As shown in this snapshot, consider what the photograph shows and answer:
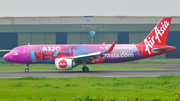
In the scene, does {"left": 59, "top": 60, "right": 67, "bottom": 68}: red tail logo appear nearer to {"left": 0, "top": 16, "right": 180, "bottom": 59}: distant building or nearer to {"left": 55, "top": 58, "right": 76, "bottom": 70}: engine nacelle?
{"left": 55, "top": 58, "right": 76, "bottom": 70}: engine nacelle

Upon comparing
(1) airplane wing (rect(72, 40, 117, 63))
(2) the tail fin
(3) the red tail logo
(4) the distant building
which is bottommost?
(3) the red tail logo

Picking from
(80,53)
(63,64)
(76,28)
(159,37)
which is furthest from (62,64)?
(76,28)

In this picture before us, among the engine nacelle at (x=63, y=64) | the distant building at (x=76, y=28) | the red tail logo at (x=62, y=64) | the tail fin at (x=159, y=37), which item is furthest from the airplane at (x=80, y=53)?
the distant building at (x=76, y=28)

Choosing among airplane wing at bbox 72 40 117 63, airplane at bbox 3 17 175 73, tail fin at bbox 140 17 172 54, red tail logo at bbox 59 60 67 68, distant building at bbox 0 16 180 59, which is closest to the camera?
red tail logo at bbox 59 60 67 68

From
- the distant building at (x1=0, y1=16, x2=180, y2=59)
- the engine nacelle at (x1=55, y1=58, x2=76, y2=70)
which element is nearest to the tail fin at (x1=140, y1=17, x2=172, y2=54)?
the engine nacelle at (x1=55, y1=58, x2=76, y2=70)

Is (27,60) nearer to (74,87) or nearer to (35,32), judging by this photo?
(74,87)

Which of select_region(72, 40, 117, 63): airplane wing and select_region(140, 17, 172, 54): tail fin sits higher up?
select_region(140, 17, 172, 54): tail fin

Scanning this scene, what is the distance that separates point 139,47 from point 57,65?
434 inches

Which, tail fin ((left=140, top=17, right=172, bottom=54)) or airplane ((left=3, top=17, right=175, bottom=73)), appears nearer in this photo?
airplane ((left=3, top=17, right=175, bottom=73))

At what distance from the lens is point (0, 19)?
68062mm

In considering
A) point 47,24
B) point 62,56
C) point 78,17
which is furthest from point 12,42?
point 62,56

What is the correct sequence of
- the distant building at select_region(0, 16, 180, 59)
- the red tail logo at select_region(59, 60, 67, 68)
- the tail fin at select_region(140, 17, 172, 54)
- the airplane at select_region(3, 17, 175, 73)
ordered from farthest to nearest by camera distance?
the distant building at select_region(0, 16, 180, 59), the tail fin at select_region(140, 17, 172, 54), the airplane at select_region(3, 17, 175, 73), the red tail logo at select_region(59, 60, 67, 68)

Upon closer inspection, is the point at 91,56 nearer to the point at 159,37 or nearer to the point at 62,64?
the point at 62,64

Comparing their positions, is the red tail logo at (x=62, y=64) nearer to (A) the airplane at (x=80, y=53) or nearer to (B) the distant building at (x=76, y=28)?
(A) the airplane at (x=80, y=53)
